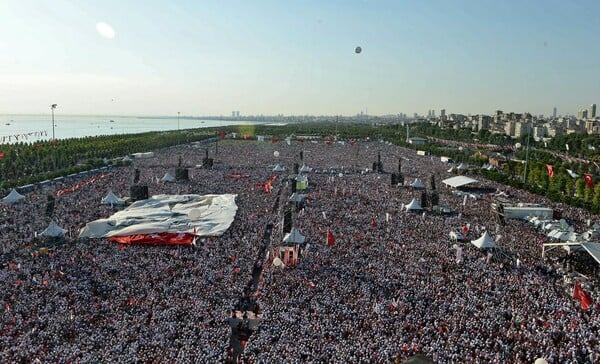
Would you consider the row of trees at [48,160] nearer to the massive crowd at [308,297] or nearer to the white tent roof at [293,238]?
the massive crowd at [308,297]

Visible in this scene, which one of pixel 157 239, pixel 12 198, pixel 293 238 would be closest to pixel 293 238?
pixel 293 238

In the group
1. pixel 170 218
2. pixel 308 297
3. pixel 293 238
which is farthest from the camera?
pixel 170 218

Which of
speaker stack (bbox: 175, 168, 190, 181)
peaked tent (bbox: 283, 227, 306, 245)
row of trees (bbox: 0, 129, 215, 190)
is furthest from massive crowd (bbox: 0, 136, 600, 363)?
row of trees (bbox: 0, 129, 215, 190)

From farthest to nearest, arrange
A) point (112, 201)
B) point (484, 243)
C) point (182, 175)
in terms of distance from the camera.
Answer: point (182, 175) → point (112, 201) → point (484, 243)

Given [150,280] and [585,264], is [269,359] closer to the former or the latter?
[150,280]

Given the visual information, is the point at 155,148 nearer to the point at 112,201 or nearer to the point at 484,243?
the point at 112,201

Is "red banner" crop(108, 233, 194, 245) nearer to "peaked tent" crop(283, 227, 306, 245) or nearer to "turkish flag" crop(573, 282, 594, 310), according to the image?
"peaked tent" crop(283, 227, 306, 245)

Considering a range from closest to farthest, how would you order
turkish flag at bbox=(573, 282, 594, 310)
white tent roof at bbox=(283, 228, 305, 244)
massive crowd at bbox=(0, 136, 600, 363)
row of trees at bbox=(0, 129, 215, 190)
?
massive crowd at bbox=(0, 136, 600, 363) < turkish flag at bbox=(573, 282, 594, 310) < white tent roof at bbox=(283, 228, 305, 244) < row of trees at bbox=(0, 129, 215, 190)
